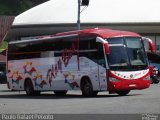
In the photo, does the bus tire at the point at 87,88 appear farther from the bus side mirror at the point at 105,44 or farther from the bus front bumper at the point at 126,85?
the bus side mirror at the point at 105,44

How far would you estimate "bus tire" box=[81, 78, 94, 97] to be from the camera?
97.2 feet

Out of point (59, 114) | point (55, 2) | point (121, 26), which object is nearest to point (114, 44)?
point (59, 114)

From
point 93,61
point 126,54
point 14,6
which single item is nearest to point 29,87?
point 93,61

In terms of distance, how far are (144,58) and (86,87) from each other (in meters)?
2.84

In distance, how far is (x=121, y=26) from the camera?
67.5 metres

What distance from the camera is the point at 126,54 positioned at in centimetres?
2920

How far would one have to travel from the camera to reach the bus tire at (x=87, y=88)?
97.2ft

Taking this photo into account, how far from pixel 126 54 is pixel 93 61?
56.8 inches

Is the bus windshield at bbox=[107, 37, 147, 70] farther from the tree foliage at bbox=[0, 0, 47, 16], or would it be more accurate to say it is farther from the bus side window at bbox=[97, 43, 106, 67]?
the tree foliage at bbox=[0, 0, 47, 16]

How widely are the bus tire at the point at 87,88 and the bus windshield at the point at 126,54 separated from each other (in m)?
1.53

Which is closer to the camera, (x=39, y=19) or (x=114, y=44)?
(x=114, y=44)

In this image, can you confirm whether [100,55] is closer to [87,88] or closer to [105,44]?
[105,44]

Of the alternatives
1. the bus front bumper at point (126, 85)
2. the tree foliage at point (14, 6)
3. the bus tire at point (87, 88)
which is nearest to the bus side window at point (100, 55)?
the bus front bumper at point (126, 85)

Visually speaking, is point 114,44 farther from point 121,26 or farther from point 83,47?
point 121,26
